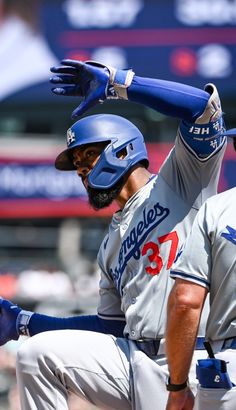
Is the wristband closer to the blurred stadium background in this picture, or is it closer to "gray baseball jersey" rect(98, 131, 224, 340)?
"gray baseball jersey" rect(98, 131, 224, 340)

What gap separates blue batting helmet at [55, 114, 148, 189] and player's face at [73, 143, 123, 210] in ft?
0.12

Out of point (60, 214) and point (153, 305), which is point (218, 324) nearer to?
point (153, 305)

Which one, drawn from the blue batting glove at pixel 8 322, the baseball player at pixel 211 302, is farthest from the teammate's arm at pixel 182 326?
the blue batting glove at pixel 8 322

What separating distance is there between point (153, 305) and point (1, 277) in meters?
7.67

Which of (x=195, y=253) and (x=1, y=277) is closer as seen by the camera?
(x=195, y=253)

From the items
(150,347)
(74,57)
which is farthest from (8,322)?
(74,57)

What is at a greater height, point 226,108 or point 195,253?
point 226,108

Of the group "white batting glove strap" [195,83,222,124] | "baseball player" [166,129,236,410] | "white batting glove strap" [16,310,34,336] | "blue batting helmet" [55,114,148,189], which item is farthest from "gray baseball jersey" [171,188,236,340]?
"white batting glove strap" [16,310,34,336]

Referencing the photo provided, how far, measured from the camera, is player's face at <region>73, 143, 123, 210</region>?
441 centimetres

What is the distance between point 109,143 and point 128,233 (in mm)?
429

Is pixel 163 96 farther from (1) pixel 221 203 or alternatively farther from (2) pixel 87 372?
(2) pixel 87 372

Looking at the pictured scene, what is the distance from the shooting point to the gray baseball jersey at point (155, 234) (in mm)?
4145

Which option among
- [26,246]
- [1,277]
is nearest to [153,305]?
[1,277]

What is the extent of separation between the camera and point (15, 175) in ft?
43.9
